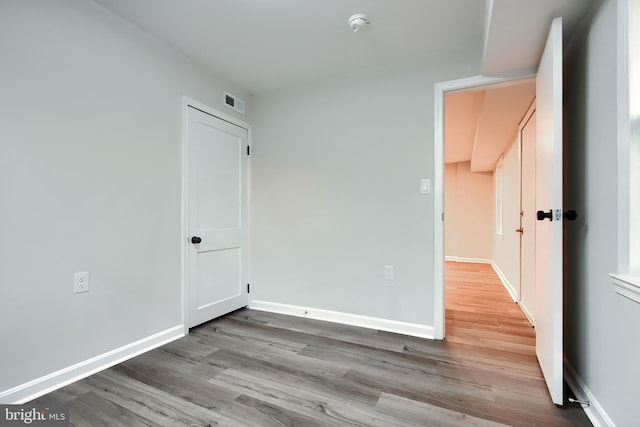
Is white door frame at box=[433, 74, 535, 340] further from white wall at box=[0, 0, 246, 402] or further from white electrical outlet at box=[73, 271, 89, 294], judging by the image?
white electrical outlet at box=[73, 271, 89, 294]

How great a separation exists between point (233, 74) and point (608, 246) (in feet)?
9.90

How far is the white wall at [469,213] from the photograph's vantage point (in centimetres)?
716

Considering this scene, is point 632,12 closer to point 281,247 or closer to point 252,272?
point 281,247

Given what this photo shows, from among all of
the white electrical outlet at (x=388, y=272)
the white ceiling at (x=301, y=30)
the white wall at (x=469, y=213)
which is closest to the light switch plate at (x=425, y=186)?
the white electrical outlet at (x=388, y=272)

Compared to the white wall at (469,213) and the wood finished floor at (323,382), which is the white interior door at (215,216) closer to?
the wood finished floor at (323,382)

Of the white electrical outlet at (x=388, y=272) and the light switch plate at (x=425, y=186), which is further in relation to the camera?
the white electrical outlet at (x=388, y=272)

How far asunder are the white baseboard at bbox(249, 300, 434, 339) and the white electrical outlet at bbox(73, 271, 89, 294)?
1.65m

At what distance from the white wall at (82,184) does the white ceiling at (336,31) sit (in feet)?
1.17

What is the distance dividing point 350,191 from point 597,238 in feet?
5.78

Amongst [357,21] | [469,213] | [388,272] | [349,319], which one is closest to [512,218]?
[388,272]

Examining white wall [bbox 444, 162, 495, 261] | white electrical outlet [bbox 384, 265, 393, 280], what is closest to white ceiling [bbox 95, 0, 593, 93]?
white electrical outlet [bbox 384, 265, 393, 280]

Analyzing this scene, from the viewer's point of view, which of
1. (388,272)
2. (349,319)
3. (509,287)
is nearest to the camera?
(388,272)

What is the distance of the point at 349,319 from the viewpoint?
9.29ft

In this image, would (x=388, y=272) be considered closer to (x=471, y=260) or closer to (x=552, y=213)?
(x=552, y=213)
